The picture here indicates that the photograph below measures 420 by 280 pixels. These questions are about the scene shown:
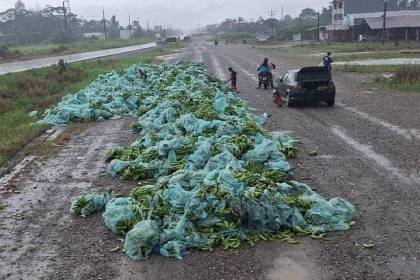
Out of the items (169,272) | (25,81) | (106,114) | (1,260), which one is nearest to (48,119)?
(106,114)

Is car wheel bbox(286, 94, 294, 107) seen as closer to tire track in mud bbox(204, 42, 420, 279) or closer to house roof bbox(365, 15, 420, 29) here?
tire track in mud bbox(204, 42, 420, 279)

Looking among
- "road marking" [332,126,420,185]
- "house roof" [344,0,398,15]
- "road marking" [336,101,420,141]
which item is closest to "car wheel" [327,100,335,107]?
"road marking" [336,101,420,141]

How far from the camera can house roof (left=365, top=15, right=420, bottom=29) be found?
2940 inches

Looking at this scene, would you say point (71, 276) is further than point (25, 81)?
No

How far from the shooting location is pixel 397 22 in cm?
7731

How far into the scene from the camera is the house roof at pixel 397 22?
245 feet

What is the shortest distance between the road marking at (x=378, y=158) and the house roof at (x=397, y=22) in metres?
66.6

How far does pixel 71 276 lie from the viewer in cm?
648

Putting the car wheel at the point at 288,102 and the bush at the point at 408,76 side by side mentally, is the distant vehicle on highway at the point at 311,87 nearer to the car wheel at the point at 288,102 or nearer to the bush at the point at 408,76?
the car wheel at the point at 288,102

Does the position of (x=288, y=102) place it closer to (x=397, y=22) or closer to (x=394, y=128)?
(x=394, y=128)

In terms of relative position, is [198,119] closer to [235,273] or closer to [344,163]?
[344,163]

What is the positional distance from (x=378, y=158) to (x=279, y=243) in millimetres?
5022

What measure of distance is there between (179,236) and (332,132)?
838 cm

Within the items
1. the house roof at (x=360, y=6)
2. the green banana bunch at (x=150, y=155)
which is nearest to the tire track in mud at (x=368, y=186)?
→ the green banana bunch at (x=150, y=155)
